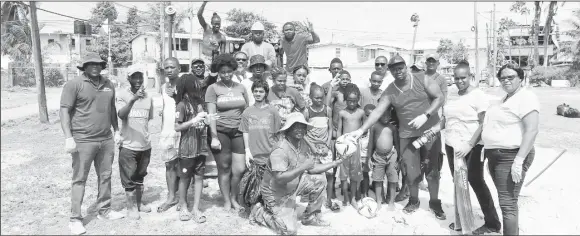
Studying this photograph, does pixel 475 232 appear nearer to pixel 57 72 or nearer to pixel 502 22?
pixel 57 72

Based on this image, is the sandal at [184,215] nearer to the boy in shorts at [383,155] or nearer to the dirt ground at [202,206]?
the dirt ground at [202,206]

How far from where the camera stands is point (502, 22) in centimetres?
5706

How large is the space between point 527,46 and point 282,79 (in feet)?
189

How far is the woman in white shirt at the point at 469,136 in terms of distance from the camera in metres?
4.98

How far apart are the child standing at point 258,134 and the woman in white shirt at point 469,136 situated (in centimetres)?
213

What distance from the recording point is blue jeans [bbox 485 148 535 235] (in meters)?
4.30

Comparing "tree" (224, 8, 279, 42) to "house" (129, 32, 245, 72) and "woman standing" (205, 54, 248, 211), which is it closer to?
"house" (129, 32, 245, 72)

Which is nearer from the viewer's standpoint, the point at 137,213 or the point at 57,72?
the point at 137,213

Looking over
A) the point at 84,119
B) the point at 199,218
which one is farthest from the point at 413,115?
the point at 84,119

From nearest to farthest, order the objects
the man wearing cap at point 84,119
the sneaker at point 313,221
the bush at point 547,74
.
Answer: the man wearing cap at point 84,119 < the sneaker at point 313,221 < the bush at point 547,74

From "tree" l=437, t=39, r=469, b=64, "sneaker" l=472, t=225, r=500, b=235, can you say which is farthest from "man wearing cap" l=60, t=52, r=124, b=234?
"tree" l=437, t=39, r=469, b=64

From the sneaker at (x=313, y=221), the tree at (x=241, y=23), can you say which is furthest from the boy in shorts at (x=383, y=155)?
the tree at (x=241, y=23)

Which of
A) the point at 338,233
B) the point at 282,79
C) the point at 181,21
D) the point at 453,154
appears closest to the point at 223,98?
the point at 282,79

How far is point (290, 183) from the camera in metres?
4.86
